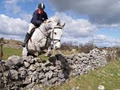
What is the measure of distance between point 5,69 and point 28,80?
116 centimetres

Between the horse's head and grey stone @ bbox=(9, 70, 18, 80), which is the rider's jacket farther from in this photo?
grey stone @ bbox=(9, 70, 18, 80)

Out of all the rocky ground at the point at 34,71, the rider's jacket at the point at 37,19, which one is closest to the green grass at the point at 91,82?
the rocky ground at the point at 34,71

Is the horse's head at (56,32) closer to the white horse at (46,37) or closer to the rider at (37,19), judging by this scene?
the white horse at (46,37)

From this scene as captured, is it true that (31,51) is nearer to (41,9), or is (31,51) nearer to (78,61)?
(41,9)

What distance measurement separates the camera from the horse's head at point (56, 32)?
9.24 metres

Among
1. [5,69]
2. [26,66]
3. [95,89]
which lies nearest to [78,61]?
[95,89]

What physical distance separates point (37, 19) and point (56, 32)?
4.25ft

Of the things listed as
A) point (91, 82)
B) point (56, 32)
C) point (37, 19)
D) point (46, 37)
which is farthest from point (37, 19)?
point (91, 82)

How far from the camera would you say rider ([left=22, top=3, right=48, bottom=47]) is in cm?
1016

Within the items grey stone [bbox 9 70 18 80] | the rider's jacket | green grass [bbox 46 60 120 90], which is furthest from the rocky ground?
the rider's jacket

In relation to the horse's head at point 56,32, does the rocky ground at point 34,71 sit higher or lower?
lower

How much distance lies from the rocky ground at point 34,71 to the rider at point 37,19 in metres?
1.04

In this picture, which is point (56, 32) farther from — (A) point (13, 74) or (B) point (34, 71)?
(A) point (13, 74)

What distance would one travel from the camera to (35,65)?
9664mm
